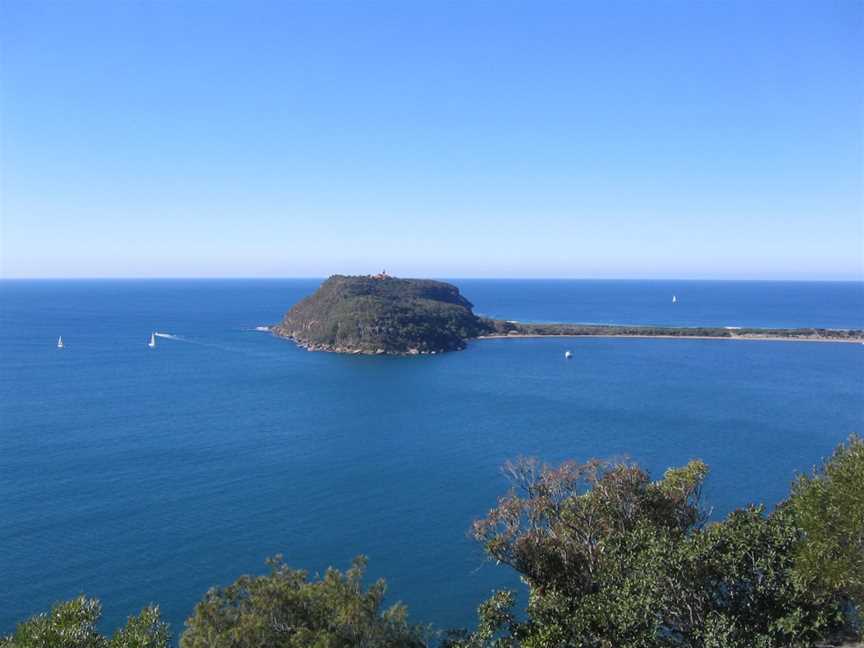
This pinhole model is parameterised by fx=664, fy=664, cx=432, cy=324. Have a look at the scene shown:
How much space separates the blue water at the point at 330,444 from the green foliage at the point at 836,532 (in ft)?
37.0

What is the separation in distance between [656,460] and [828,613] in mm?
23207

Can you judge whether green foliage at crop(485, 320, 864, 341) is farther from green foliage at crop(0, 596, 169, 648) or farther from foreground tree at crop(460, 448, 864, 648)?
green foliage at crop(0, 596, 169, 648)

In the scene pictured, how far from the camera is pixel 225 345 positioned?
77125 mm

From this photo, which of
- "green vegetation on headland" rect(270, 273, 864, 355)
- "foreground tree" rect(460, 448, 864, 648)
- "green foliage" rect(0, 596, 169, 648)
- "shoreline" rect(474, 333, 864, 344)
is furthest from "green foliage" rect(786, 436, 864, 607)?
"shoreline" rect(474, 333, 864, 344)

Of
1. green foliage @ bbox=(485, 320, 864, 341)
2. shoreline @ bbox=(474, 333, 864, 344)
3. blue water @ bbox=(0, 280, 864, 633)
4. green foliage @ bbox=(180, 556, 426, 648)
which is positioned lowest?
blue water @ bbox=(0, 280, 864, 633)

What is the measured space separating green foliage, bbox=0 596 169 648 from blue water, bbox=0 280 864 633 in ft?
32.4

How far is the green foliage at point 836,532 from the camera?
10.2 meters

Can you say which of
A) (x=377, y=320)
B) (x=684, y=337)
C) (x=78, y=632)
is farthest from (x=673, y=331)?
(x=78, y=632)

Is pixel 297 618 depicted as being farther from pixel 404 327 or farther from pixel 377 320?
pixel 377 320

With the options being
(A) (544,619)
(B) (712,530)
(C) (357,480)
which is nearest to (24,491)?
(C) (357,480)

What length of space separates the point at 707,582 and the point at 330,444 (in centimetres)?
2894

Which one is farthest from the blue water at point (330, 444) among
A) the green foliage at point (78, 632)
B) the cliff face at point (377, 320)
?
the green foliage at point (78, 632)

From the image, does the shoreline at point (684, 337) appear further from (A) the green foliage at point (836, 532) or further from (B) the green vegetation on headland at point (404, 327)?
(A) the green foliage at point (836, 532)

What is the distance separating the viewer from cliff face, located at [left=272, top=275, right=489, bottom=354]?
7556 cm
